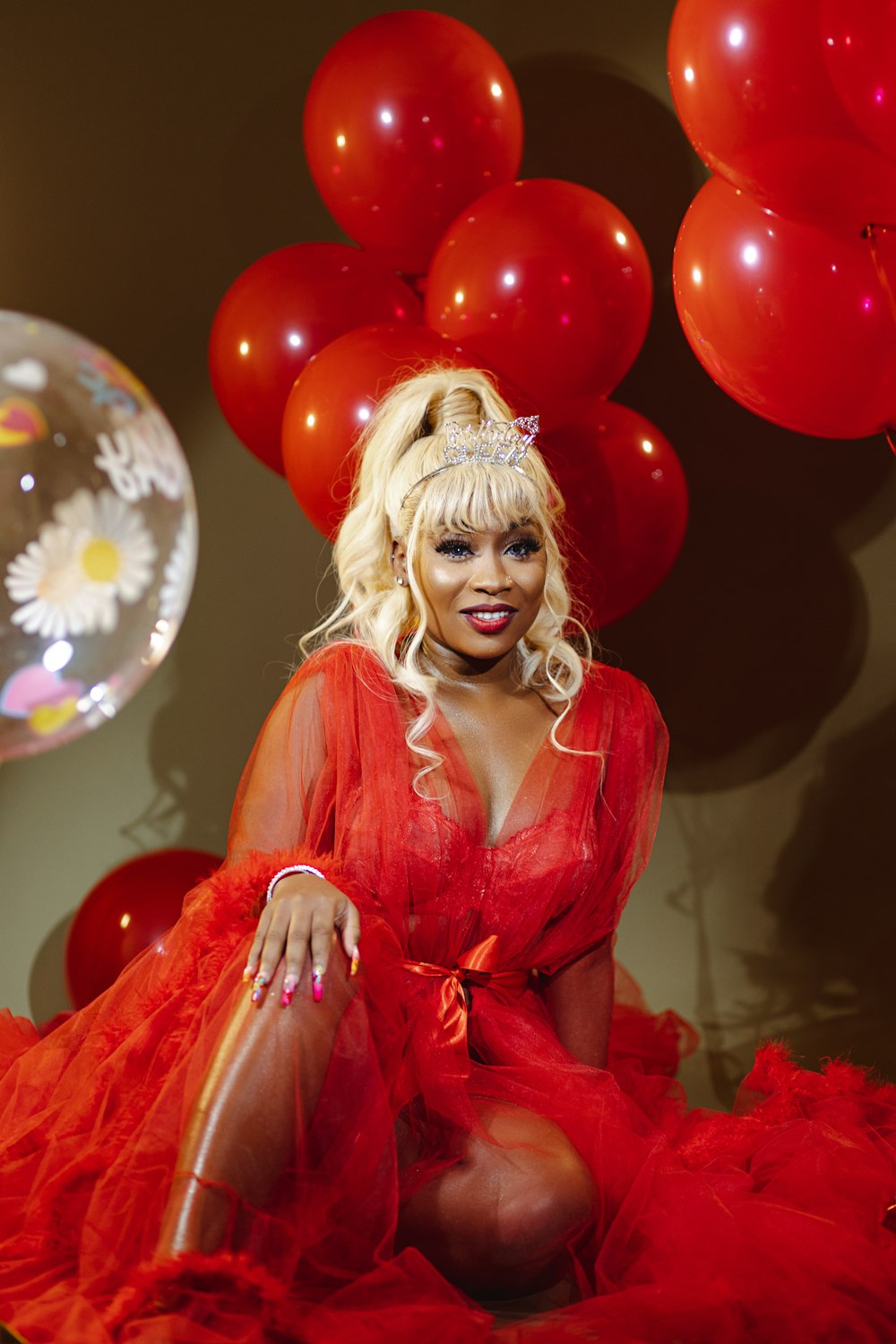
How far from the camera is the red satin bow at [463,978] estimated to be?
1.82m

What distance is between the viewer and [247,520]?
3.36 meters

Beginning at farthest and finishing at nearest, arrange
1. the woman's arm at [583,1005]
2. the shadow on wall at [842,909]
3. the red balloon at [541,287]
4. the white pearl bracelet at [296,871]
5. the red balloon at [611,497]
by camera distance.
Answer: the shadow on wall at [842,909]
the red balloon at [611,497]
the red balloon at [541,287]
the woman's arm at [583,1005]
the white pearl bracelet at [296,871]

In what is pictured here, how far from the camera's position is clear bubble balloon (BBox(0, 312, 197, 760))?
145 centimetres

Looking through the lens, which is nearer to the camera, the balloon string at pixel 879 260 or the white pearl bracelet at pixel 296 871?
the white pearl bracelet at pixel 296 871

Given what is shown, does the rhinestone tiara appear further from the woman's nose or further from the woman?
the woman's nose

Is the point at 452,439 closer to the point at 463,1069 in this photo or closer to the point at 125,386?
the point at 125,386

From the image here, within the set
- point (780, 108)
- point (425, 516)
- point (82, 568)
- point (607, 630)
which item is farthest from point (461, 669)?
point (607, 630)

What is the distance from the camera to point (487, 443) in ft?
6.86

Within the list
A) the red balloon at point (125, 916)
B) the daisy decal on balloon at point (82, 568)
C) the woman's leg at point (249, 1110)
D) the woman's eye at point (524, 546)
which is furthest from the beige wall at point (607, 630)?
the daisy decal on balloon at point (82, 568)

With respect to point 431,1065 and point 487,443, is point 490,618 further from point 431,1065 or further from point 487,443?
point 431,1065

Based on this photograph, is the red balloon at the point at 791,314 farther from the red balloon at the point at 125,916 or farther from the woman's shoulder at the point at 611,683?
the red balloon at the point at 125,916

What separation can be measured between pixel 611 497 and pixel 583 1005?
0.93 meters

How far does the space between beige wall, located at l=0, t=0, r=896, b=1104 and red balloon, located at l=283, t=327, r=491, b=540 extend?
97 centimetres

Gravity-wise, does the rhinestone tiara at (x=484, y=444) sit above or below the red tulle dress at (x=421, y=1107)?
above
